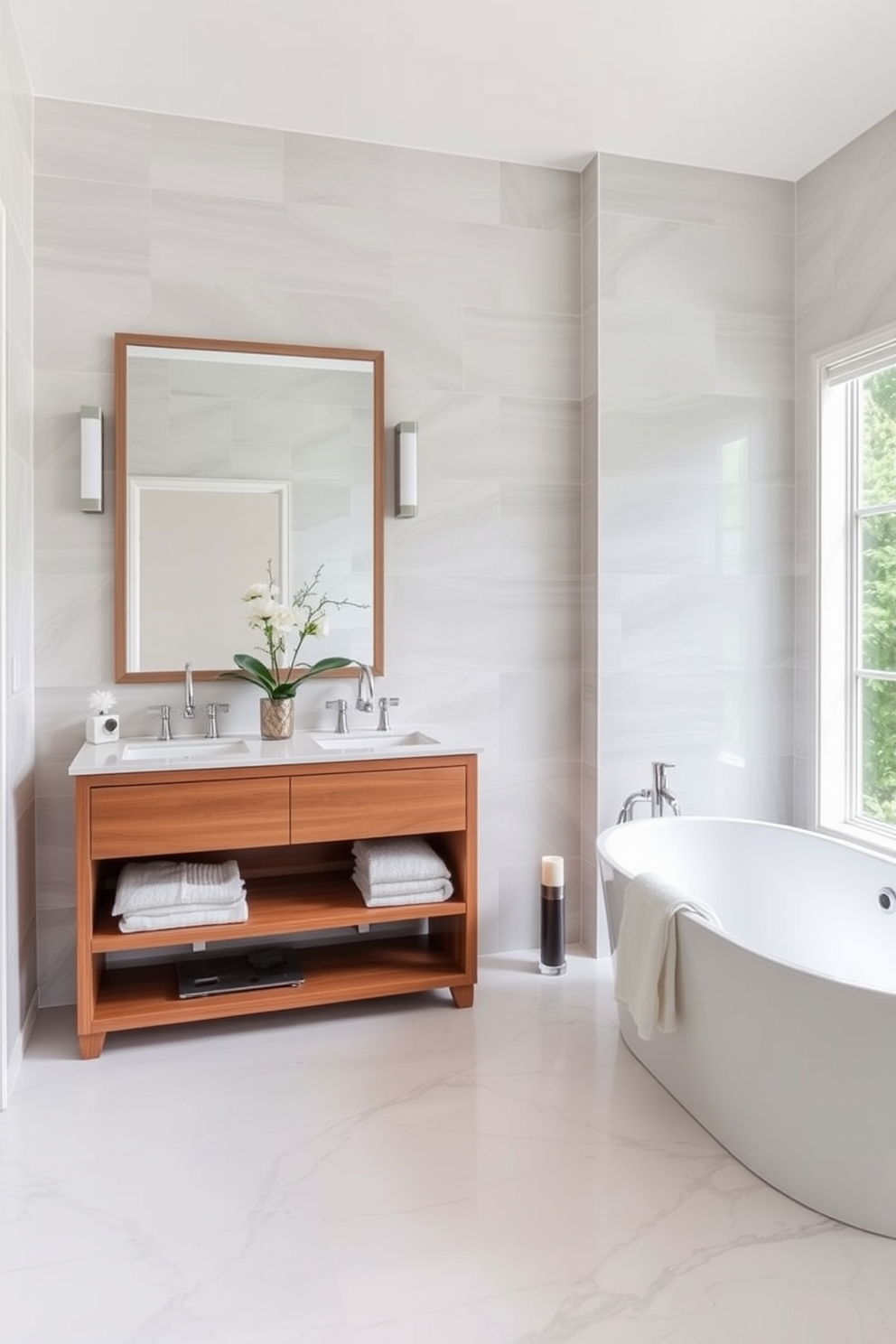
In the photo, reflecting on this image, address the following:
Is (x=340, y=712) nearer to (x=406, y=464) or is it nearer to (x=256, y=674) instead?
(x=256, y=674)

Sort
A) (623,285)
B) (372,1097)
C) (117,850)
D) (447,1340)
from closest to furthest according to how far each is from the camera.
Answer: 1. (447,1340)
2. (372,1097)
3. (117,850)
4. (623,285)

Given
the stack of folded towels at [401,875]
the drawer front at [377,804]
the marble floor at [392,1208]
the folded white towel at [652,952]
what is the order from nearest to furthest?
the marble floor at [392,1208] < the folded white towel at [652,952] < the drawer front at [377,804] < the stack of folded towels at [401,875]

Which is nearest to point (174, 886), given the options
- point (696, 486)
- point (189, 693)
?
point (189, 693)

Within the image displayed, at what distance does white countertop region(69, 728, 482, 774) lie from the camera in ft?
8.37

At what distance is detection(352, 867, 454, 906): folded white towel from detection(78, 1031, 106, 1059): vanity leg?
0.80m

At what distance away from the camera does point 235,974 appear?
2822 mm

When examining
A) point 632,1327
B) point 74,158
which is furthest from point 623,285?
point 632,1327

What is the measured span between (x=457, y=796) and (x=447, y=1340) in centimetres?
144

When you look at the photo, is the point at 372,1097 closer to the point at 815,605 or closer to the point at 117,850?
the point at 117,850

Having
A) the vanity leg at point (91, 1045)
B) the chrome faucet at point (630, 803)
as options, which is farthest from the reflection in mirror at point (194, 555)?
the chrome faucet at point (630, 803)

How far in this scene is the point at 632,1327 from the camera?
1595mm

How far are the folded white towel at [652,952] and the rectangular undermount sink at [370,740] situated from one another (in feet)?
2.84

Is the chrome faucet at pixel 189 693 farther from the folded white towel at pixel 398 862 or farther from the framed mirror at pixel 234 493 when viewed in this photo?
the folded white towel at pixel 398 862

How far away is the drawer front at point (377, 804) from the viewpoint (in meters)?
2.68
